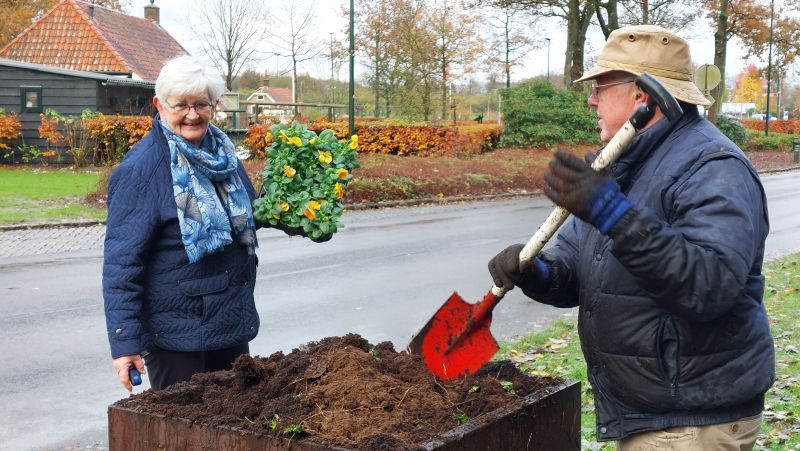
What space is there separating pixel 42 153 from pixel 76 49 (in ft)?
35.0

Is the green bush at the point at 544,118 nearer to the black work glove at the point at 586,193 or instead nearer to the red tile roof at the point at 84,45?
the red tile roof at the point at 84,45

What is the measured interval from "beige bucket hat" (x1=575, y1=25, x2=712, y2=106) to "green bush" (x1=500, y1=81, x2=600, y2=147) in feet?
90.2

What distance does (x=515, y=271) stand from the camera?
282cm

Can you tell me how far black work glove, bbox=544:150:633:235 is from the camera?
225 centimetres

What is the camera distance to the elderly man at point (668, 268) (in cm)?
224

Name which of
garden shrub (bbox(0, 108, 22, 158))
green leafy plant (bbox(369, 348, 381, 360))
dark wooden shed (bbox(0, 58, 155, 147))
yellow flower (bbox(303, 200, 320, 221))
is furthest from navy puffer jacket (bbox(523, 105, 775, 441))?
dark wooden shed (bbox(0, 58, 155, 147))

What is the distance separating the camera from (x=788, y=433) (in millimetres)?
5078

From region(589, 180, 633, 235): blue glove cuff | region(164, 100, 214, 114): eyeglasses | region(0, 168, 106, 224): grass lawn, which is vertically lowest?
region(0, 168, 106, 224): grass lawn

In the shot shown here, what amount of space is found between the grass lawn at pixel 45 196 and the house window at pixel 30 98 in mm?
3145

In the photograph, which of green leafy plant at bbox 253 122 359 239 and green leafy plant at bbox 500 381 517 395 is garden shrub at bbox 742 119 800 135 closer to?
green leafy plant at bbox 253 122 359 239

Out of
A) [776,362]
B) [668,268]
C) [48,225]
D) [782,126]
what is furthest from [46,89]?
[782,126]

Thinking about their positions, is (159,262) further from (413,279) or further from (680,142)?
(413,279)

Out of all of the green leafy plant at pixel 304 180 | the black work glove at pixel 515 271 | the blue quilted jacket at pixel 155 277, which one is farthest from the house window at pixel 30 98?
the black work glove at pixel 515 271

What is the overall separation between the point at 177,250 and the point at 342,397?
100cm
